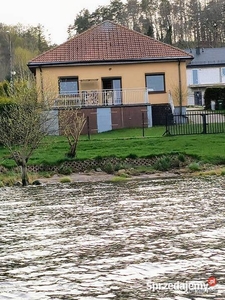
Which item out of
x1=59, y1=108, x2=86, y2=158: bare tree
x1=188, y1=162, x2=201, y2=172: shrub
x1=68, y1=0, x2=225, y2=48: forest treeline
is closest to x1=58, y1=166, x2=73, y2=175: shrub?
x1=59, y1=108, x2=86, y2=158: bare tree

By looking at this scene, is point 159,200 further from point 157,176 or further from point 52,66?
point 52,66

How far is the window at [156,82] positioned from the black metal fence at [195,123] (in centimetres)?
377

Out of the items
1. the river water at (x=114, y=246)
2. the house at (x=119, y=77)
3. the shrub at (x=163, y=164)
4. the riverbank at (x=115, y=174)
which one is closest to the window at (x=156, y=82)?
the house at (x=119, y=77)

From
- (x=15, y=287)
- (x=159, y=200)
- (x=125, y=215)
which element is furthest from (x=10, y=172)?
(x=15, y=287)

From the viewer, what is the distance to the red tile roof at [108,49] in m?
41.9

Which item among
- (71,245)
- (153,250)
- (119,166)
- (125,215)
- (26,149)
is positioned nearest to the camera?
(153,250)

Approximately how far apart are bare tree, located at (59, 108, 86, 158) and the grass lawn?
0.51m

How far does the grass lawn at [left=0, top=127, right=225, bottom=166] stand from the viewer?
95.7 ft

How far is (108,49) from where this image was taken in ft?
142

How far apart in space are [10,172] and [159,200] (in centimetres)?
1222

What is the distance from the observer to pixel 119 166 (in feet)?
91.5

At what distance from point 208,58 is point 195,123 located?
3607 centimetres

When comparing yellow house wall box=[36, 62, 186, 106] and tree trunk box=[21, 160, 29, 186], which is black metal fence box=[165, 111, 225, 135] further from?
tree trunk box=[21, 160, 29, 186]

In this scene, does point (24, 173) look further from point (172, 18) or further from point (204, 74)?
point (172, 18)
